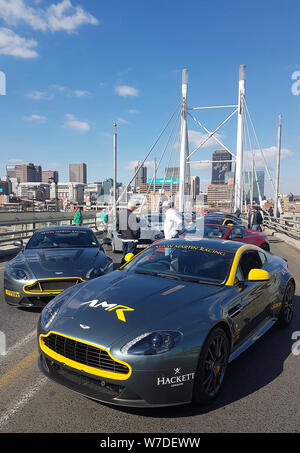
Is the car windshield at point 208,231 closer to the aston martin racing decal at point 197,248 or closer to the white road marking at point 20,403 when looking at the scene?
the aston martin racing decal at point 197,248

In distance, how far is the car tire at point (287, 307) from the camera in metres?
4.79

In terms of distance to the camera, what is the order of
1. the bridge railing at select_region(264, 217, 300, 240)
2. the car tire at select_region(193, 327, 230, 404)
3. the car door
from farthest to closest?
the bridge railing at select_region(264, 217, 300, 240) → the car door → the car tire at select_region(193, 327, 230, 404)

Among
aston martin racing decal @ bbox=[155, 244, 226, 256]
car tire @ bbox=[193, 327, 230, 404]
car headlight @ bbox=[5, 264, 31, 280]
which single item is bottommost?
car tire @ bbox=[193, 327, 230, 404]

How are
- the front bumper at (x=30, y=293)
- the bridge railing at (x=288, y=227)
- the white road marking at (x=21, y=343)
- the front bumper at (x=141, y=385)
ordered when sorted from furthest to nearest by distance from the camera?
the bridge railing at (x=288, y=227)
the front bumper at (x=30, y=293)
the white road marking at (x=21, y=343)
the front bumper at (x=141, y=385)

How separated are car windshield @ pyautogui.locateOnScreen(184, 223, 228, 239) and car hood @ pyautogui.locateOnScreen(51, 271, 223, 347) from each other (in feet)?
18.2

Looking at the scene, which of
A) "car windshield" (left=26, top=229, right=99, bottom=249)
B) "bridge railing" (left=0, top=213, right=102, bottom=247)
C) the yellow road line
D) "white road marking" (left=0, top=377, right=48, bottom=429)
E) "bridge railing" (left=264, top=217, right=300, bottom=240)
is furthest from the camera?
"bridge railing" (left=264, top=217, right=300, bottom=240)

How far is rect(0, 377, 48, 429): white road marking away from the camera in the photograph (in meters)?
2.68

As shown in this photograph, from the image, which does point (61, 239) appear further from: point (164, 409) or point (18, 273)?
point (164, 409)

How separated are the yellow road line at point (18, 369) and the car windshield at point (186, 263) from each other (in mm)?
1417

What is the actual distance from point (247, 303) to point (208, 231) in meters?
5.68

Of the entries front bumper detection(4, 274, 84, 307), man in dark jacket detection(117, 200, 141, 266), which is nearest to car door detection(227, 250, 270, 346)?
front bumper detection(4, 274, 84, 307)

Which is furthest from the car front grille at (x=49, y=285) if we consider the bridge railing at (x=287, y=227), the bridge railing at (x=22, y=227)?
the bridge railing at (x=287, y=227)

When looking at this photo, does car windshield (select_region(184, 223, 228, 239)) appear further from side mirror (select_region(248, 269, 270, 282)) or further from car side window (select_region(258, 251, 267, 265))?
side mirror (select_region(248, 269, 270, 282))
